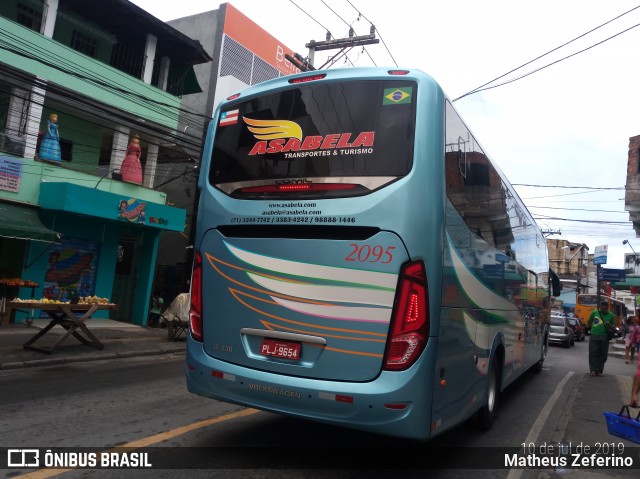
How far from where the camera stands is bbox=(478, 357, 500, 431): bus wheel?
5914 millimetres

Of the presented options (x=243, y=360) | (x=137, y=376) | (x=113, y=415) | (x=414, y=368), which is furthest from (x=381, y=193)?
(x=137, y=376)

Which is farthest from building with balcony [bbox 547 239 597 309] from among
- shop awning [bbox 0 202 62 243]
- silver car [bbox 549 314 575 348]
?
shop awning [bbox 0 202 62 243]

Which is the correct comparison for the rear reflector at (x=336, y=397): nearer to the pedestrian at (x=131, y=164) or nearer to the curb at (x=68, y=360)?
the curb at (x=68, y=360)

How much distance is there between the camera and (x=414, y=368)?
377 cm

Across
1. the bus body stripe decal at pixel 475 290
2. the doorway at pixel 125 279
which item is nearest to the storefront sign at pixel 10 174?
the doorway at pixel 125 279

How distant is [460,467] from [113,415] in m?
3.82

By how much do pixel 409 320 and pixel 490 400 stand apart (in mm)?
A: 3097

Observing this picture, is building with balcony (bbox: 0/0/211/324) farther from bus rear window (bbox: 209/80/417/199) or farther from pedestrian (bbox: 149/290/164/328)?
bus rear window (bbox: 209/80/417/199)

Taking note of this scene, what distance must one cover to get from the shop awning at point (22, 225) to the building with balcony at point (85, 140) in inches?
1.3

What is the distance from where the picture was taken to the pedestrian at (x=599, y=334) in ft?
38.6

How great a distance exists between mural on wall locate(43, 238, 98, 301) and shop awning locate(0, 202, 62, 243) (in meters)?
1.99

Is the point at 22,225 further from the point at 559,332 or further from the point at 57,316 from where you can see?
the point at 559,332

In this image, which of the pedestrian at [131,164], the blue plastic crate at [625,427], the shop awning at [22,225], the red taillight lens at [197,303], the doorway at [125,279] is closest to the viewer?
the blue plastic crate at [625,427]

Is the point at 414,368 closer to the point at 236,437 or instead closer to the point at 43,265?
the point at 236,437
